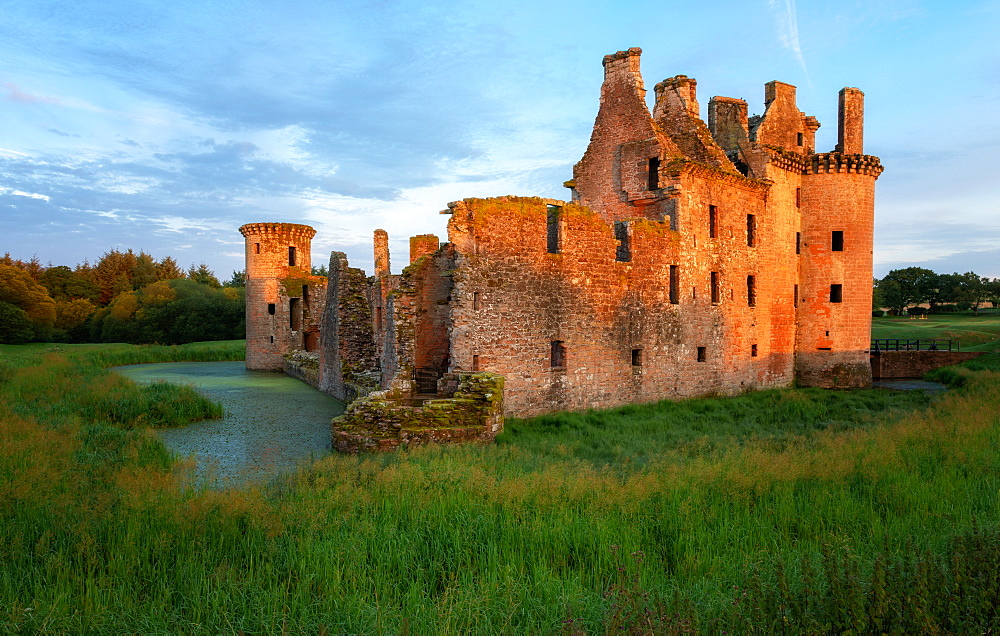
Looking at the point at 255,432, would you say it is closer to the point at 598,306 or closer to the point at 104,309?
the point at 598,306

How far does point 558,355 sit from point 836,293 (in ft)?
49.7

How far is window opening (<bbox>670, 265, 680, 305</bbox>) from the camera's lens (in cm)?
1816

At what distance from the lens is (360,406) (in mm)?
12438

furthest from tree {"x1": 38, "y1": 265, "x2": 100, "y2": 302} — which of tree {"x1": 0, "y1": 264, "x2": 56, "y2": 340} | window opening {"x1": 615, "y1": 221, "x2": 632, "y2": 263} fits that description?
window opening {"x1": 615, "y1": 221, "x2": 632, "y2": 263}

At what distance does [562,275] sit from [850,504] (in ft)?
32.0

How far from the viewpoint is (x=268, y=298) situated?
33.4m

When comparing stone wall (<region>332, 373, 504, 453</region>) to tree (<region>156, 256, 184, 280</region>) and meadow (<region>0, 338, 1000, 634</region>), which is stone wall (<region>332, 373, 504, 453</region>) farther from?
tree (<region>156, 256, 184, 280</region>)

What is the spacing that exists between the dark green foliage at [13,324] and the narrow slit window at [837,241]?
2255 inches

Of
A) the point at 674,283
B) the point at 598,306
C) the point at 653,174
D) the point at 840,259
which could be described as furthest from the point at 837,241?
the point at 598,306

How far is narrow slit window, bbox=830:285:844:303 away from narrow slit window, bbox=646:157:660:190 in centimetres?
1067

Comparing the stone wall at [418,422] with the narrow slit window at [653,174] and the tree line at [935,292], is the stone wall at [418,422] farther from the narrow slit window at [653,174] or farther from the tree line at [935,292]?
the tree line at [935,292]

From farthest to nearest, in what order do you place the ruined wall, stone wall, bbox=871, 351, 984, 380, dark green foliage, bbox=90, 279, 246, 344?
dark green foliage, bbox=90, 279, 246, 344
stone wall, bbox=871, 351, 984, 380
the ruined wall

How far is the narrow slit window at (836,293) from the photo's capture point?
23.1 metres

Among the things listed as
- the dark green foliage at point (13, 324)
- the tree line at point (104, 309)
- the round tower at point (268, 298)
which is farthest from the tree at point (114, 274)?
the round tower at point (268, 298)
